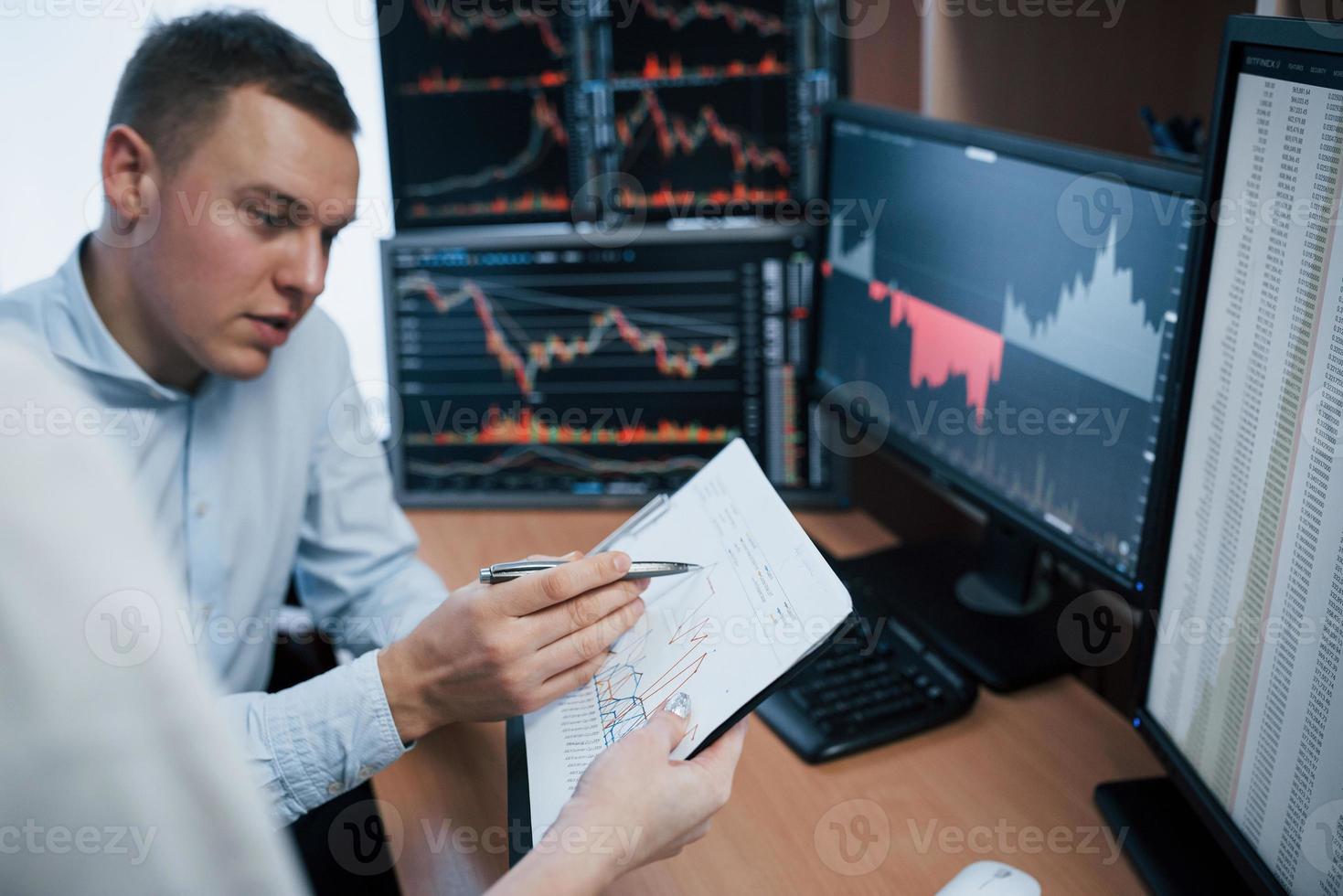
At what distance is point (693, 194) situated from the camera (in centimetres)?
162

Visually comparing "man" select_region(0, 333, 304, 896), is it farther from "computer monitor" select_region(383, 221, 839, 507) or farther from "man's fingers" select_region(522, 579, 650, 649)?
"computer monitor" select_region(383, 221, 839, 507)

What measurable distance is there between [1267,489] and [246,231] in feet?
3.15

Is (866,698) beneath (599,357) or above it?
beneath

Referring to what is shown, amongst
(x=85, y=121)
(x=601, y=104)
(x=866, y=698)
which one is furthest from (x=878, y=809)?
(x=85, y=121)

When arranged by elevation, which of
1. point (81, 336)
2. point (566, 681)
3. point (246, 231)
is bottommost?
point (566, 681)

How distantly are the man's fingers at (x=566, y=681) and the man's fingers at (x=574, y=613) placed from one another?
3cm

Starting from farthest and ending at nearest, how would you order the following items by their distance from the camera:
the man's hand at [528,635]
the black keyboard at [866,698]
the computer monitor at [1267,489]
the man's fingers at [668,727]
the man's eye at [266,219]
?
the man's eye at [266,219] → the black keyboard at [866,698] → the man's hand at [528,635] → the man's fingers at [668,727] → the computer monitor at [1267,489]

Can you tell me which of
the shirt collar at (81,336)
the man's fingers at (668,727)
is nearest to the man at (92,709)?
the man's fingers at (668,727)

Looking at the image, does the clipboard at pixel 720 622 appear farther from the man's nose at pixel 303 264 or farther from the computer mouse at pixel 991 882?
the man's nose at pixel 303 264

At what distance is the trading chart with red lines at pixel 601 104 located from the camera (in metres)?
1.55

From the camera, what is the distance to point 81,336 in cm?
116

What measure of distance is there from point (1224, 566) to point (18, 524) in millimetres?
738

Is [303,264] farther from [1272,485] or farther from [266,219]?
[1272,485]

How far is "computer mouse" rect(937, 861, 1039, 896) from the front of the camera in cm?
75
